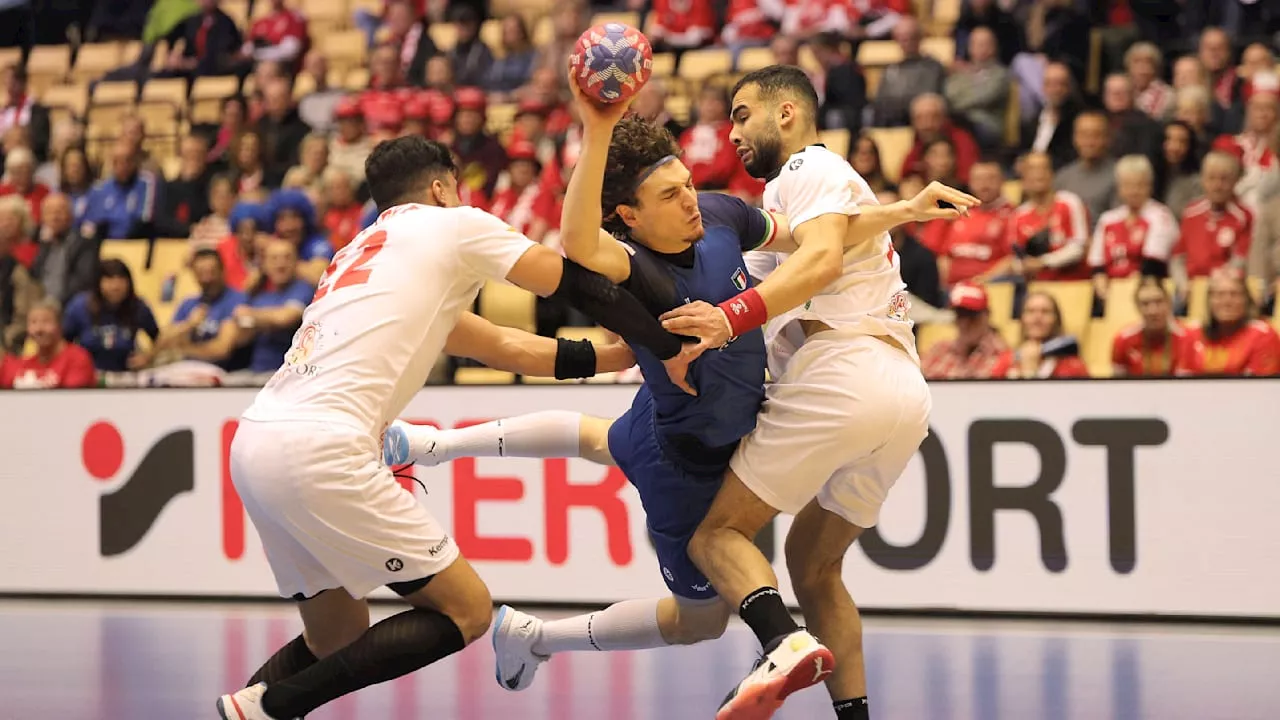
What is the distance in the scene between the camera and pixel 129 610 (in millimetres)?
9422

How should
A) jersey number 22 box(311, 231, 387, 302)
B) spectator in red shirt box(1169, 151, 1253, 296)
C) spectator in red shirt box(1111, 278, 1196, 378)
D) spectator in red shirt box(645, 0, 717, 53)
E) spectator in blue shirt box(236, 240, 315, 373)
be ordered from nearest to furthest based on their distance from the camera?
jersey number 22 box(311, 231, 387, 302)
spectator in red shirt box(1111, 278, 1196, 378)
spectator in red shirt box(1169, 151, 1253, 296)
spectator in blue shirt box(236, 240, 315, 373)
spectator in red shirt box(645, 0, 717, 53)

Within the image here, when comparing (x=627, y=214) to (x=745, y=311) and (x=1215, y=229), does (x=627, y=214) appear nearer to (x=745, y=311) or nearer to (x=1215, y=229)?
(x=745, y=311)

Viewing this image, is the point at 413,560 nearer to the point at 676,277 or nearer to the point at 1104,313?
the point at 676,277

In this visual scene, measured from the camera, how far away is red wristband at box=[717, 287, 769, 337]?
4801 mm

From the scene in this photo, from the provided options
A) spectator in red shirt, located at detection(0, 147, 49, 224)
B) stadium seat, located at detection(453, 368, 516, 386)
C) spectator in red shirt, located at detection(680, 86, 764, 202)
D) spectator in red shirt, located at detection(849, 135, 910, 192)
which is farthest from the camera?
spectator in red shirt, located at detection(0, 147, 49, 224)

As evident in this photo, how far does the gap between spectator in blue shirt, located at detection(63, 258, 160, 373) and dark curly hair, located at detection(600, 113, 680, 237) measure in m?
6.79

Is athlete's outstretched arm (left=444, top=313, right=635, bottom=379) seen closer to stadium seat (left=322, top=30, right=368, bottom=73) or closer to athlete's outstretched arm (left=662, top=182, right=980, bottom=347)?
athlete's outstretched arm (left=662, top=182, right=980, bottom=347)

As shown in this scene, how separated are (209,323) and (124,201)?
3.02 m

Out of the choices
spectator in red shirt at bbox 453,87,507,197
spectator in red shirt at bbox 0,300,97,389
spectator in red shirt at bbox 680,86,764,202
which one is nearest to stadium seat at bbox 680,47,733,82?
spectator in red shirt at bbox 680,86,764,202

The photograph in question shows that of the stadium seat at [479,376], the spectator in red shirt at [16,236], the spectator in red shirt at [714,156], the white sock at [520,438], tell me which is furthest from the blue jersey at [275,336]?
the white sock at [520,438]

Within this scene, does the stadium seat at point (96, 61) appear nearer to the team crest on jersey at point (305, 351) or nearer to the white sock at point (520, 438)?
the white sock at point (520, 438)

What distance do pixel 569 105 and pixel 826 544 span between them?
7869mm

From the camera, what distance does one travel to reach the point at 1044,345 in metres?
8.97

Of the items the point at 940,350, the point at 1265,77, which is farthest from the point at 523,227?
the point at 1265,77
